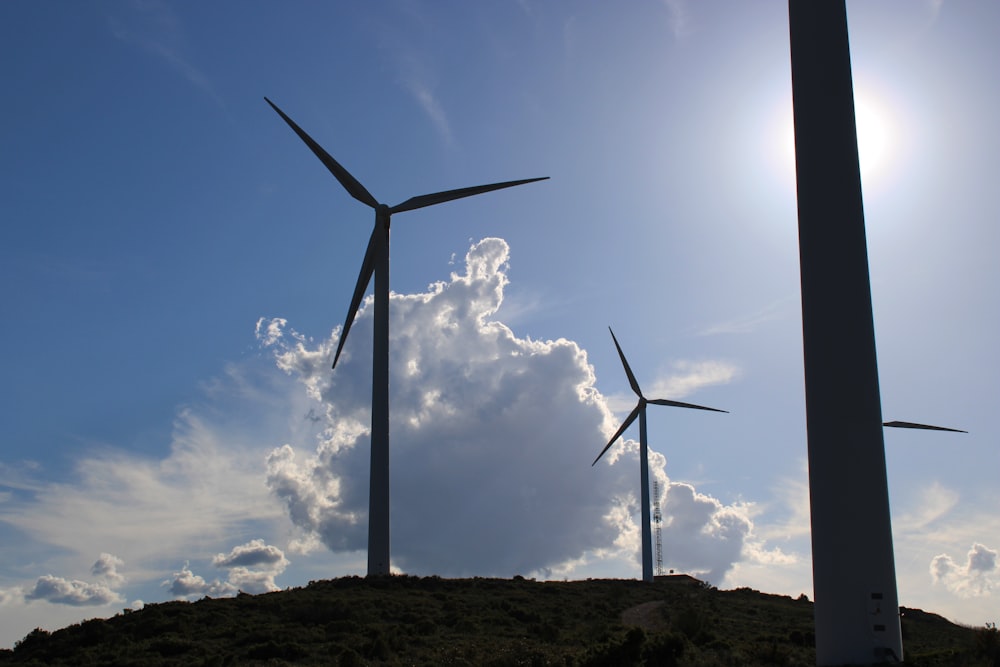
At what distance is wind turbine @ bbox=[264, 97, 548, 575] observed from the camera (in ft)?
208

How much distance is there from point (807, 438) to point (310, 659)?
23889 mm

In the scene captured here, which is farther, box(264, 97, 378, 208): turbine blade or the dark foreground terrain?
box(264, 97, 378, 208): turbine blade

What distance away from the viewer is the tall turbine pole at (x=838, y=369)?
23.5 metres

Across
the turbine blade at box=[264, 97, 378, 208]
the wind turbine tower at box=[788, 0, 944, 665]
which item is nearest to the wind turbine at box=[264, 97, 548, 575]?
the turbine blade at box=[264, 97, 378, 208]

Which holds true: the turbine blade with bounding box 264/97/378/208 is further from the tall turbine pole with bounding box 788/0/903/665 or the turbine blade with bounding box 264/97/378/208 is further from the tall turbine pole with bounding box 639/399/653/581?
the tall turbine pole with bounding box 788/0/903/665

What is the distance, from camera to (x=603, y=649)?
103 feet

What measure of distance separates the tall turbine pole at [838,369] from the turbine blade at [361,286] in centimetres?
4604

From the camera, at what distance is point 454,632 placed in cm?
4603

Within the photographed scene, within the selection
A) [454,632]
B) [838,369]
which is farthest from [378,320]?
[838,369]

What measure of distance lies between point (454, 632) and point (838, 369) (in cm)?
2835

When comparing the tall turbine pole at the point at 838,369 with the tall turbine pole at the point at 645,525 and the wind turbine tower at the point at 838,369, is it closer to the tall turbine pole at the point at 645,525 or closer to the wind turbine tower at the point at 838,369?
the wind turbine tower at the point at 838,369

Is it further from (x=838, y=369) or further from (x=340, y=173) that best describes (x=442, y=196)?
(x=838, y=369)

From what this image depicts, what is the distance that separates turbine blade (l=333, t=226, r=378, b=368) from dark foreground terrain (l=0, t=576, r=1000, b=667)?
60.1ft

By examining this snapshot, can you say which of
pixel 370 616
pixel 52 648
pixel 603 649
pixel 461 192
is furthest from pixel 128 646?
pixel 461 192
